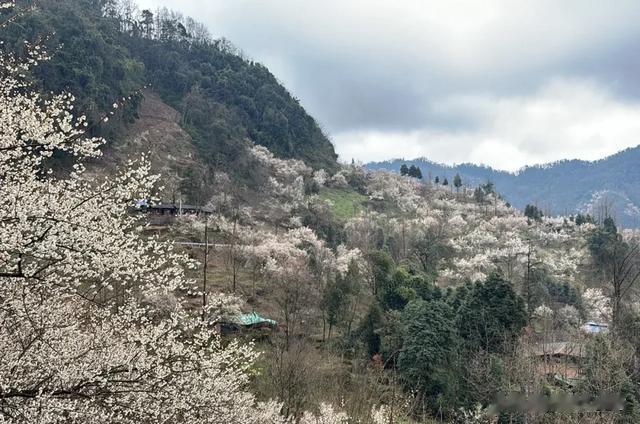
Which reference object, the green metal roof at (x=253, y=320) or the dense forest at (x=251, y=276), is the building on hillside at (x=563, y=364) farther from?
the green metal roof at (x=253, y=320)

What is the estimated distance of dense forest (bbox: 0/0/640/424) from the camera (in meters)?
5.75

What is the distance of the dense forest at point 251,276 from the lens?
18.9 feet

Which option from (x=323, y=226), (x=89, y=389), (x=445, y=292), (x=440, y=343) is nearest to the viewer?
(x=89, y=389)

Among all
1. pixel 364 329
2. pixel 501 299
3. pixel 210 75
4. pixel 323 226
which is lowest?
pixel 364 329

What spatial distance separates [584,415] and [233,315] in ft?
63.6

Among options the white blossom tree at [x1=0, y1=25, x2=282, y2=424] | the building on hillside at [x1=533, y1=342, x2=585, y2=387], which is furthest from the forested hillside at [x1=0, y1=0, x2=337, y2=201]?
the white blossom tree at [x1=0, y1=25, x2=282, y2=424]

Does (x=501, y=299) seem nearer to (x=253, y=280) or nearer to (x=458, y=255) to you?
(x=253, y=280)

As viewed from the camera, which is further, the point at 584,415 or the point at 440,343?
the point at 440,343

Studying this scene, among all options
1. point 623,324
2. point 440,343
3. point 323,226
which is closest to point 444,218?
point 323,226

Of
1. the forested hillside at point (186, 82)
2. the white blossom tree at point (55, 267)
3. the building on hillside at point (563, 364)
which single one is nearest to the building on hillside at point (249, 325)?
the building on hillside at point (563, 364)

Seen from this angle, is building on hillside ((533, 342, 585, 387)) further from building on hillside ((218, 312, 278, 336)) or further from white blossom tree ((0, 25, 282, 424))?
white blossom tree ((0, 25, 282, 424))

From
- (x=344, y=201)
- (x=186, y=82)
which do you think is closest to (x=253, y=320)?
(x=344, y=201)

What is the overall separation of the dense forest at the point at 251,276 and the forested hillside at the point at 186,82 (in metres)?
0.39

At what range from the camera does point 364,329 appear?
103ft
